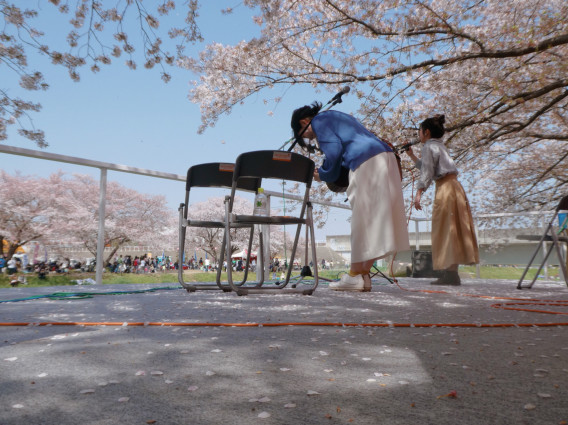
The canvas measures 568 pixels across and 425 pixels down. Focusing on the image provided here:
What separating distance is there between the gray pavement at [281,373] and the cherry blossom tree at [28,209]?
347 inches

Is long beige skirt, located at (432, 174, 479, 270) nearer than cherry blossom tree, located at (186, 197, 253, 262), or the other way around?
long beige skirt, located at (432, 174, 479, 270)

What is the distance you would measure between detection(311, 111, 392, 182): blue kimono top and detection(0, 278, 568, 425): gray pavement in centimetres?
124

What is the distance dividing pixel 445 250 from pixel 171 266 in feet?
47.6

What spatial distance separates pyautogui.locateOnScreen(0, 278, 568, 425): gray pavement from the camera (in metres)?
0.59

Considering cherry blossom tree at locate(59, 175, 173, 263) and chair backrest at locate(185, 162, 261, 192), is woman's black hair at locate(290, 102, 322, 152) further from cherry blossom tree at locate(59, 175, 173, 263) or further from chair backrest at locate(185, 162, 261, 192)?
cherry blossom tree at locate(59, 175, 173, 263)

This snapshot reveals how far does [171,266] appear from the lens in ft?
53.5

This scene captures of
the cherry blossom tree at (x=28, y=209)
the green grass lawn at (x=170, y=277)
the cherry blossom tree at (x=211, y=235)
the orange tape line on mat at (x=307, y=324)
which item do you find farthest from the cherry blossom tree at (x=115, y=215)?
the orange tape line on mat at (x=307, y=324)

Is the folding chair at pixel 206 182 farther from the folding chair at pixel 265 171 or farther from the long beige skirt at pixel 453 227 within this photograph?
the long beige skirt at pixel 453 227

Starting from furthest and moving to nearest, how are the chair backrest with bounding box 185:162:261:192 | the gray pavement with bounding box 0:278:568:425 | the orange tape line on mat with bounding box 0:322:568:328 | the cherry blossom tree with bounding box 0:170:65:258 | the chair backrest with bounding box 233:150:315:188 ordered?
the cherry blossom tree with bounding box 0:170:65:258 → the chair backrest with bounding box 185:162:261:192 → the chair backrest with bounding box 233:150:315:188 → the orange tape line on mat with bounding box 0:322:568:328 → the gray pavement with bounding box 0:278:568:425

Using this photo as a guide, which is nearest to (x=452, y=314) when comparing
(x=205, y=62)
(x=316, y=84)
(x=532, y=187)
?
(x=316, y=84)

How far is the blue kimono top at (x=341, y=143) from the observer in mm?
2475

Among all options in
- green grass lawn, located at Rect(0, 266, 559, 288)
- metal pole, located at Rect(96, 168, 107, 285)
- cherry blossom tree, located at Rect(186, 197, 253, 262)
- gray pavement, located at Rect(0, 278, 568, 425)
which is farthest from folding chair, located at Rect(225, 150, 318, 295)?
cherry blossom tree, located at Rect(186, 197, 253, 262)

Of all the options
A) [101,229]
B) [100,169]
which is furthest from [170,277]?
[100,169]

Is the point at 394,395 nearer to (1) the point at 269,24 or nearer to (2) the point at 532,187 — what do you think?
(1) the point at 269,24
